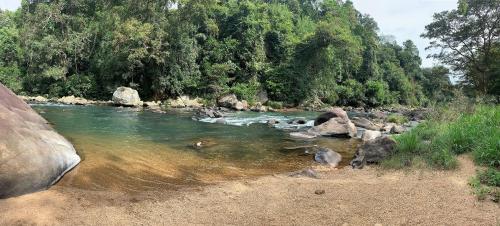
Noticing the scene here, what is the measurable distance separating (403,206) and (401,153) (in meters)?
3.01

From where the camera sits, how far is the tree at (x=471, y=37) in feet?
78.0

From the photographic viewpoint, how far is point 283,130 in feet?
54.0

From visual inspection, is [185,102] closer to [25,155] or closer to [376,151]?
[376,151]

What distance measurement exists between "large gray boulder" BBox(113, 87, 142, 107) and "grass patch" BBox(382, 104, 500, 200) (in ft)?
85.3

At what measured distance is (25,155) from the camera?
18.4 feet

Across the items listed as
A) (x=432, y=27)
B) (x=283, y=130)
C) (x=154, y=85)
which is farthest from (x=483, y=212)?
(x=154, y=85)

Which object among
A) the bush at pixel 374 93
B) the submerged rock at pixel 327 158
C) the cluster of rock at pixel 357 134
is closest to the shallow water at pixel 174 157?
the submerged rock at pixel 327 158

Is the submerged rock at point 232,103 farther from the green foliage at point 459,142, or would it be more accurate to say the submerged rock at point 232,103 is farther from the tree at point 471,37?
the green foliage at point 459,142

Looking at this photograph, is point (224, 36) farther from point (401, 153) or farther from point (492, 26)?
point (401, 153)

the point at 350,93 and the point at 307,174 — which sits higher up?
the point at 350,93

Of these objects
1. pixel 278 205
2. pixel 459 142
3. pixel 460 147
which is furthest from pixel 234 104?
pixel 278 205

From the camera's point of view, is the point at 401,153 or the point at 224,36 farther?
the point at 224,36

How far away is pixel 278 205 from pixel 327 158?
4.47 meters

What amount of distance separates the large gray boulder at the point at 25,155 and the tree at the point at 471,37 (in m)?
24.0
